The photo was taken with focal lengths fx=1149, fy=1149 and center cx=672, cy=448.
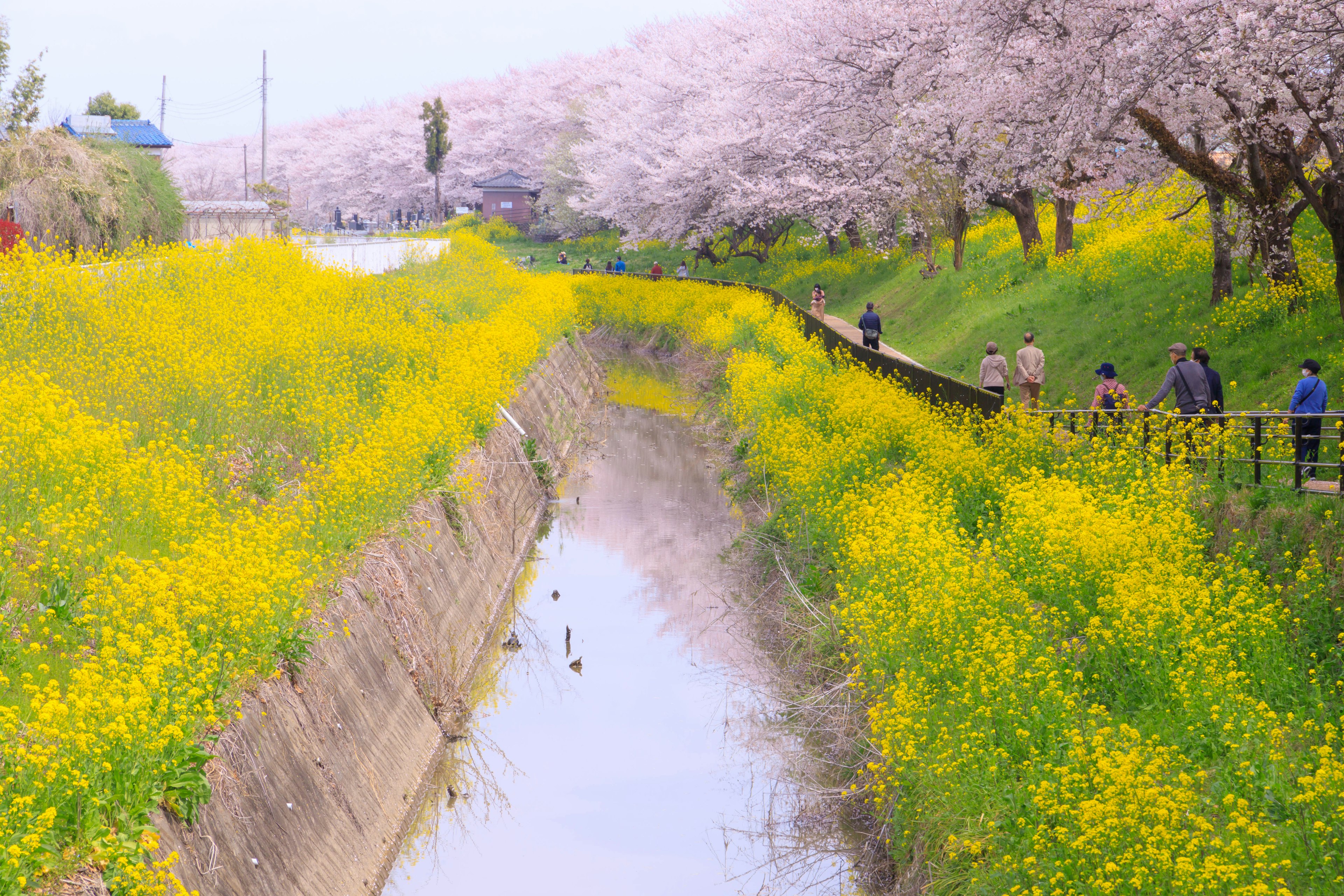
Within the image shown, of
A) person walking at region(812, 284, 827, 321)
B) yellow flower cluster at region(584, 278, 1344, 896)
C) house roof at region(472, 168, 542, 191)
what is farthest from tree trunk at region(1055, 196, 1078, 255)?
house roof at region(472, 168, 542, 191)

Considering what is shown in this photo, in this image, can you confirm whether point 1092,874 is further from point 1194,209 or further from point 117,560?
point 1194,209

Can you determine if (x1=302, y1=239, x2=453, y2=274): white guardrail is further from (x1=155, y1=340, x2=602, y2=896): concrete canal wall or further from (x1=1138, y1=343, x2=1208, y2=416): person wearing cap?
(x1=1138, y1=343, x2=1208, y2=416): person wearing cap

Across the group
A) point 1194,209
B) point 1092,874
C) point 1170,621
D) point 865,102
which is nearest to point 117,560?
point 1092,874

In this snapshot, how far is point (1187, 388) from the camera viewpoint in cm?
1271

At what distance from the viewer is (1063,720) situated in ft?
22.6

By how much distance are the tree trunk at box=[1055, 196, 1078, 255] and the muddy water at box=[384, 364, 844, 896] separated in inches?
562

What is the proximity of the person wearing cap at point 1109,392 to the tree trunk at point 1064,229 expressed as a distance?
12.4 metres

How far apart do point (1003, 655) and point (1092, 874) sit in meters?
2.04

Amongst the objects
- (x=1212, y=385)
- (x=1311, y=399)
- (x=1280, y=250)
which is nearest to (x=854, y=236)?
(x=1280, y=250)

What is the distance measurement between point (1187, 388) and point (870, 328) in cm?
1180

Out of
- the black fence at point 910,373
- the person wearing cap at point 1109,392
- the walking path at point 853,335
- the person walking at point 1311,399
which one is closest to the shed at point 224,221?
the walking path at point 853,335

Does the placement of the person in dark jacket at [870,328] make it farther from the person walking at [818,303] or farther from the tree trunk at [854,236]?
the tree trunk at [854,236]

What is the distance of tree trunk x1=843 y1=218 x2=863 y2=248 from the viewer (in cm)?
4069

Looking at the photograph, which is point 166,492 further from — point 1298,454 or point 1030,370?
point 1030,370
